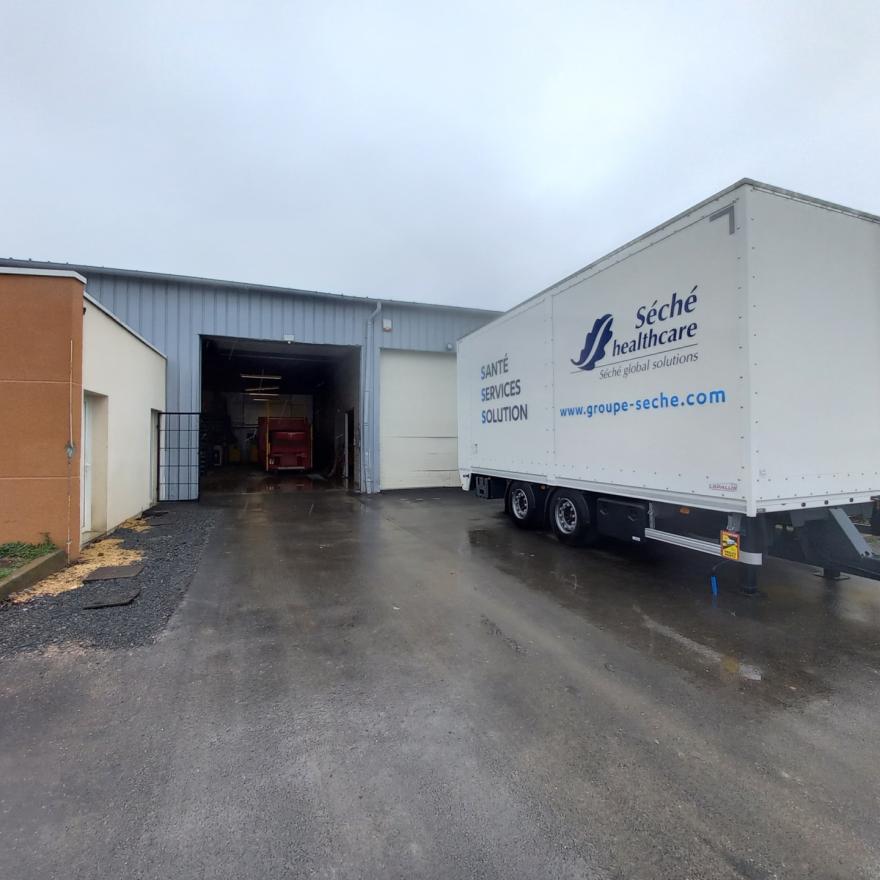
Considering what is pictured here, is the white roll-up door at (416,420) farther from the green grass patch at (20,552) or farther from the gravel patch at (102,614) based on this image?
the green grass patch at (20,552)

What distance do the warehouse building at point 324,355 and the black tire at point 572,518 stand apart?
28.8 ft

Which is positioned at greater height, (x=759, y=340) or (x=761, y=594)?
(x=759, y=340)

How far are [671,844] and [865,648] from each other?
10.7 feet

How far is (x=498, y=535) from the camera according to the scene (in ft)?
29.3

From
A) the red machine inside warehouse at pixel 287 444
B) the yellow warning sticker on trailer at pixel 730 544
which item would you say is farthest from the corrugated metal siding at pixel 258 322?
the yellow warning sticker on trailer at pixel 730 544

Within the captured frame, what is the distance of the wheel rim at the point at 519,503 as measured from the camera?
29.7 feet

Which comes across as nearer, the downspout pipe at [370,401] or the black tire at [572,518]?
the black tire at [572,518]

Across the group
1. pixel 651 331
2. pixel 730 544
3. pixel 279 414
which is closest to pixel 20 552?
pixel 651 331

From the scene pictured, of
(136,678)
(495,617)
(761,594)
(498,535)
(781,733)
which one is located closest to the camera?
(781,733)

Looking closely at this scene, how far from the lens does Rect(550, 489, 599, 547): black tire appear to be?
731 cm

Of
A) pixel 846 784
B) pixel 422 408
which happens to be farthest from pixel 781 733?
pixel 422 408

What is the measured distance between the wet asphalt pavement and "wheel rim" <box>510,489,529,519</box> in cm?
351

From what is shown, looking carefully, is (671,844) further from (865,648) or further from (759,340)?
(759,340)

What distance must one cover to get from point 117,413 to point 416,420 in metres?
9.10
